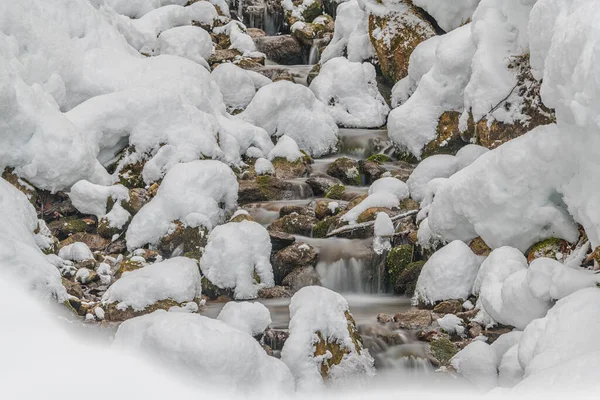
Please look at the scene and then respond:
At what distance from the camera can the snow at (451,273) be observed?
8109 mm

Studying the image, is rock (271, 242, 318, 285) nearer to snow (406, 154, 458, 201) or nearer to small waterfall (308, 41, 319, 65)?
snow (406, 154, 458, 201)

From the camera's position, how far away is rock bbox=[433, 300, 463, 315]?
7.83 meters

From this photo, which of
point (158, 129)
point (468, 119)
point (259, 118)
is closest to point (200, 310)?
point (158, 129)

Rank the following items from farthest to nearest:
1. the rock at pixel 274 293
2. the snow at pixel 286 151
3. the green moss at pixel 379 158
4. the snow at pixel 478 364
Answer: the green moss at pixel 379 158 < the snow at pixel 286 151 < the rock at pixel 274 293 < the snow at pixel 478 364

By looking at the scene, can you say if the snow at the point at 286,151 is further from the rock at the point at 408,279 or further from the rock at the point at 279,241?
the rock at the point at 408,279

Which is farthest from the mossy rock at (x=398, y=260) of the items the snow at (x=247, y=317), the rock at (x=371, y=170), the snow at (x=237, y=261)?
the rock at (x=371, y=170)

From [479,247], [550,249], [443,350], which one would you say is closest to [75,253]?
[443,350]

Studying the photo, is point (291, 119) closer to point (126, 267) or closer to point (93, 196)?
point (93, 196)

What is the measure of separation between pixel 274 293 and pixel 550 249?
326cm

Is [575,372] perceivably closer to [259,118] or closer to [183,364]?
[183,364]

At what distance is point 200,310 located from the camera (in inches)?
318

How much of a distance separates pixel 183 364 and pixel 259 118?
995 centimetres

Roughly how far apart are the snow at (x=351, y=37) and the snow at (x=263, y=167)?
4.95m

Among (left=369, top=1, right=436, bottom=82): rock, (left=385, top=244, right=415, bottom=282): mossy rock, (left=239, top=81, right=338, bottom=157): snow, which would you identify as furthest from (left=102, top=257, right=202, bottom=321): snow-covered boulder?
(left=369, top=1, right=436, bottom=82): rock
